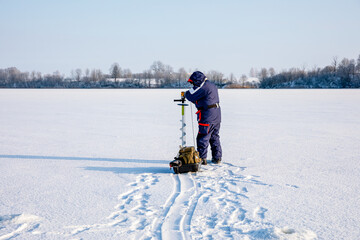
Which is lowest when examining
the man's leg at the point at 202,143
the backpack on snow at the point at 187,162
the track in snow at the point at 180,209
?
the track in snow at the point at 180,209

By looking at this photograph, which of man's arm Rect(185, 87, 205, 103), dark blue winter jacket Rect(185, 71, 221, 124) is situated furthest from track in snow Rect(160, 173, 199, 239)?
man's arm Rect(185, 87, 205, 103)

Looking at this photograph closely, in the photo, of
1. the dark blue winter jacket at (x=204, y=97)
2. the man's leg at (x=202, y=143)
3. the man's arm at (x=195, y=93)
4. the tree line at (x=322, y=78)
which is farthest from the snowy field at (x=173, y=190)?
the tree line at (x=322, y=78)

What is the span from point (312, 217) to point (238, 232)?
91cm

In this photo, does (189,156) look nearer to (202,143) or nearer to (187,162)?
(187,162)

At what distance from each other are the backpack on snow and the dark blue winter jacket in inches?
24.9

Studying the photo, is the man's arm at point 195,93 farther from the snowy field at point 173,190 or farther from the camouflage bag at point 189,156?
the snowy field at point 173,190

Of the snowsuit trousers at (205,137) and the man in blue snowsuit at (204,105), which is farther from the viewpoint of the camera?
the snowsuit trousers at (205,137)

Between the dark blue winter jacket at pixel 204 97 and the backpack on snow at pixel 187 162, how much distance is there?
63 cm

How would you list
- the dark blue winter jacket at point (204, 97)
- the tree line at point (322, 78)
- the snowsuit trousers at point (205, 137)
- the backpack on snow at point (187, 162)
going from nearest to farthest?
the backpack on snow at point (187, 162) → the dark blue winter jacket at point (204, 97) → the snowsuit trousers at point (205, 137) → the tree line at point (322, 78)

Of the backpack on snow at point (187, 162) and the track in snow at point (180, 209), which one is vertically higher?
the backpack on snow at point (187, 162)

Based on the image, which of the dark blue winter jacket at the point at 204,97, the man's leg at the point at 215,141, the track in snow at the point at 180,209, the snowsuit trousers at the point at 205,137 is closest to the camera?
the track in snow at the point at 180,209

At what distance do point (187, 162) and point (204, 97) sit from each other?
1148 mm

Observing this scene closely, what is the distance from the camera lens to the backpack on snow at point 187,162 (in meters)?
4.50

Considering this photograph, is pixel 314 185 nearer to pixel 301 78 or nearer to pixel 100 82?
pixel 301 78
